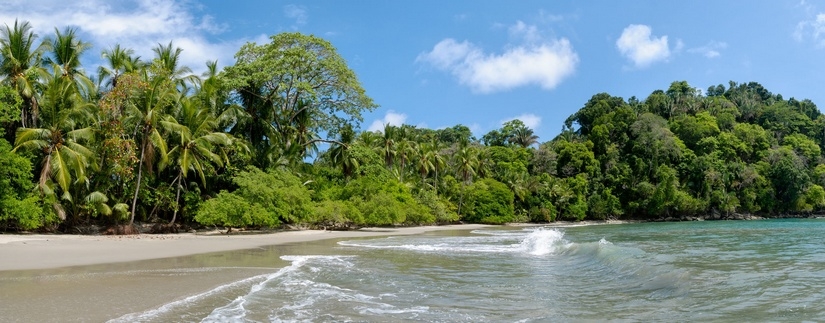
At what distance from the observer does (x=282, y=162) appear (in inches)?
1377

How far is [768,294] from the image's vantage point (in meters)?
8.58

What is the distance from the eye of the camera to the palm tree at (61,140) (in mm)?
22766

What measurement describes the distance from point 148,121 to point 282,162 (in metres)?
10.3

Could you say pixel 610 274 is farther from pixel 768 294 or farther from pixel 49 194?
pixel 49 194

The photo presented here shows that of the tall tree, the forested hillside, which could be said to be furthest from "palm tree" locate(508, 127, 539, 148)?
the tall tree

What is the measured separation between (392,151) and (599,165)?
3232 cm

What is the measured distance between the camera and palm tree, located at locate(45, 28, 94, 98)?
28266 mm

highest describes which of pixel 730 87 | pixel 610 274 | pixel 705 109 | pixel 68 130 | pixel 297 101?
pixel 730 87

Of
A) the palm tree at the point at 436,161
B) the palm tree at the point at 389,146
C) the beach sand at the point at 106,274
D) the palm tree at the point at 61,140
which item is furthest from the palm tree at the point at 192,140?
the palm tree at the point at 436,161

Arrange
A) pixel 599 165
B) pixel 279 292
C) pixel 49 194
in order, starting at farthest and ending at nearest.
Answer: pixel 599 165, pixel 49 194, pixel 279 292

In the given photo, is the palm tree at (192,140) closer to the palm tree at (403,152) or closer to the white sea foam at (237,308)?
the white sea foam at (237,308)

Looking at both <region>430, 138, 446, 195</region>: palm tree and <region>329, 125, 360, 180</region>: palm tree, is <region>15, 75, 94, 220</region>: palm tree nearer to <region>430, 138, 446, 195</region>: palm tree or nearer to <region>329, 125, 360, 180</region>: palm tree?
<region>329, 125, 360, 180</region>: palm tree

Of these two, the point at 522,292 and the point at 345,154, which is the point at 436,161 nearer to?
the point at 345,154

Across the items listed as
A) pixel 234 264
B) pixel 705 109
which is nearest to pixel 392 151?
pixel 234 264
